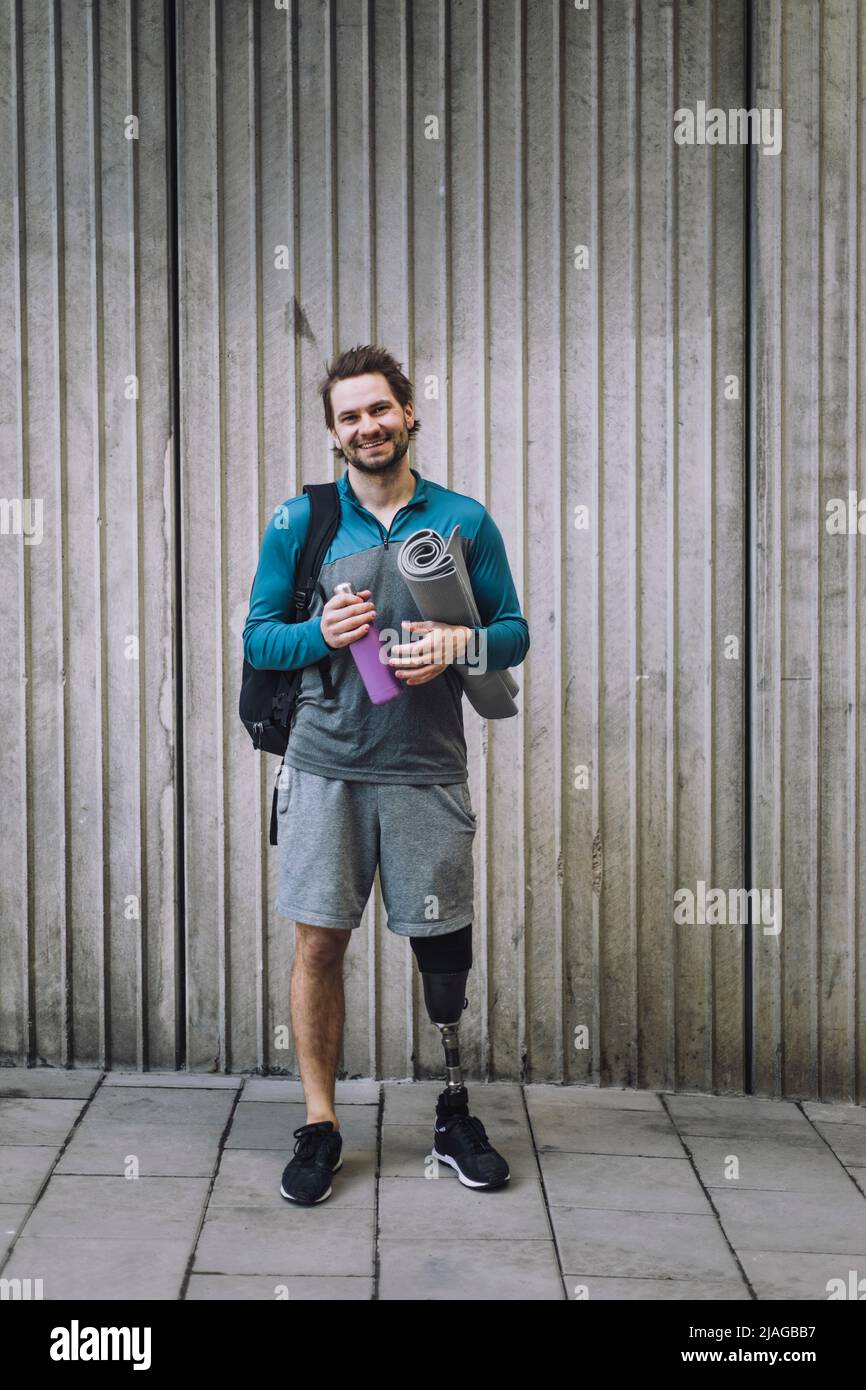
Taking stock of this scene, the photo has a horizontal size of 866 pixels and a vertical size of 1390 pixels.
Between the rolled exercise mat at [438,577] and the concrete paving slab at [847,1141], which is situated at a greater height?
the rolled exercise mat at [438,577]

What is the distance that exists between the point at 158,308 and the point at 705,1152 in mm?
3198

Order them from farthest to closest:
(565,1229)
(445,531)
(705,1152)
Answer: (705,1152) → (445,531) → (565,1229)

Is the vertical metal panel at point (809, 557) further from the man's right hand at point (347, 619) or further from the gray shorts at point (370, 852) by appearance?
the man's right hand at point (347, 619)

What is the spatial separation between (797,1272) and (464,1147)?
94 cm

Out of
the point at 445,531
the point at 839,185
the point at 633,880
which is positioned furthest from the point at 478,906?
the point at 839,185

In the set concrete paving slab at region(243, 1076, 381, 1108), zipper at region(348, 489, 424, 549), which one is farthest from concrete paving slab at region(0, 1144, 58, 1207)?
zipper at region(348, 489, 424, 549)

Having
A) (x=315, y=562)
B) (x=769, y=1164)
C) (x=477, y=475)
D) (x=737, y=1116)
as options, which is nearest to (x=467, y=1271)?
(x=769, y=1164)

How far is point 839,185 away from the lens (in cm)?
462

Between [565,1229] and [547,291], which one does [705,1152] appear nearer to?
[565,1229]

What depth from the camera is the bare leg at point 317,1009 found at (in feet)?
12.6

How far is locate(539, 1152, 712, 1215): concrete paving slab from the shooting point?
374cm

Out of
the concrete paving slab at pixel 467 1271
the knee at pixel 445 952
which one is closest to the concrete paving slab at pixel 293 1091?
the knee at pixel 445 952

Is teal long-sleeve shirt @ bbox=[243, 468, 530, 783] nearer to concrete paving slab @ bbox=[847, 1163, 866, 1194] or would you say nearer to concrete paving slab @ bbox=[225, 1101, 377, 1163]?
concrete paving slab @ bbox=[225, 1101, 377, 1163]

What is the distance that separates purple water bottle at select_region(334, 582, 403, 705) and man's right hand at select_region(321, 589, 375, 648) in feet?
0.10
